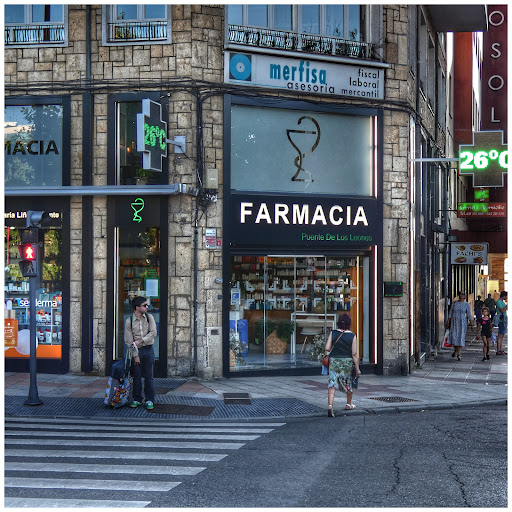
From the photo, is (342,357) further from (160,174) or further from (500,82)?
(500,82)

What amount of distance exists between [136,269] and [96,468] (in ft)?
26.6

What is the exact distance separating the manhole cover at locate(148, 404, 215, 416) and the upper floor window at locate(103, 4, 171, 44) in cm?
742

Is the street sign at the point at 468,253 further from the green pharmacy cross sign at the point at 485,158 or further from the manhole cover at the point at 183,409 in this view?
the manhole cover at the point at 183,409

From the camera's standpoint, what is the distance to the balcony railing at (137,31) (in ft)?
50.9

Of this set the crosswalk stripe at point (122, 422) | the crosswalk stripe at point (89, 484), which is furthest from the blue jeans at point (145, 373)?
the crosswalk stripe at point (89, 484)

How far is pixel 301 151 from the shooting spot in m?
16.8

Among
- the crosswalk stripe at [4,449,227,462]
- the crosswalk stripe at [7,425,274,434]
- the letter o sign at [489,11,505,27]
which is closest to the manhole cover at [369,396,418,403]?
the crosswalk stripe at [7,425,274,434]

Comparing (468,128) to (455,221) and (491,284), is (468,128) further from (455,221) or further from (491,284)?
(491,284)

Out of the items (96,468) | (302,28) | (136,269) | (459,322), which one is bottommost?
(96,468)

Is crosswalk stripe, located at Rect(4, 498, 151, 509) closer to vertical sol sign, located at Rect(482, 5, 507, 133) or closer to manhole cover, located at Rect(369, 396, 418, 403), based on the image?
manhole cover, located at Rect(369, 396, 418, 403)

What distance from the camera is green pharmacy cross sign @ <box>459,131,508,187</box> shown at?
15.4m

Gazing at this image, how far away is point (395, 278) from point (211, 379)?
4711 mm

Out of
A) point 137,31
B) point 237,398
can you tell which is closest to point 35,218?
point 237,398

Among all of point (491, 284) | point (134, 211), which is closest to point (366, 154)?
point (134, 211)
